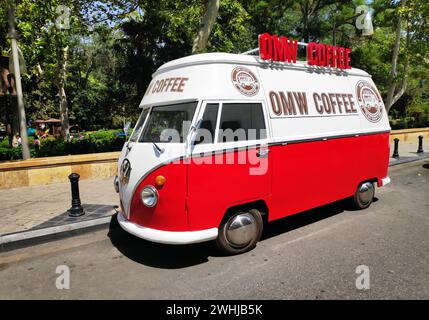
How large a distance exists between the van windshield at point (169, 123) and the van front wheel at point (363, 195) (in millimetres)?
4130

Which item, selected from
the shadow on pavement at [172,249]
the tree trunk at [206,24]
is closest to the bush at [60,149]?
the tree trunk at [206,24]

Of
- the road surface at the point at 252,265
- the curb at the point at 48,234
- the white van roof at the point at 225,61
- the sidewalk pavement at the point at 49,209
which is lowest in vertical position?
the road surface at the point at 252,265

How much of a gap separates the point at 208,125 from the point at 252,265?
2.00 m

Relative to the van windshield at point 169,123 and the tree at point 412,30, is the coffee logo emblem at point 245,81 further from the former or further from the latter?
the tree at point 412,30

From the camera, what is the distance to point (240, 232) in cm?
491

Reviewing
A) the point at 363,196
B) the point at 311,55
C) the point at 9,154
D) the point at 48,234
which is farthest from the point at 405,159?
the point at 9,154

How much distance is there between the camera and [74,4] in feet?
45.7

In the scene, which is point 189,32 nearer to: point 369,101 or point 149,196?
point 369,101

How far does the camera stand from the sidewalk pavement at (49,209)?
A: 19.3 feet

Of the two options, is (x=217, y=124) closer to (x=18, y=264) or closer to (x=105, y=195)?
(x=18, y=264)

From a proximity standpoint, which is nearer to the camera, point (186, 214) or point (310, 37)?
point (186, 214)

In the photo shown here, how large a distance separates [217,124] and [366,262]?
2767mm
